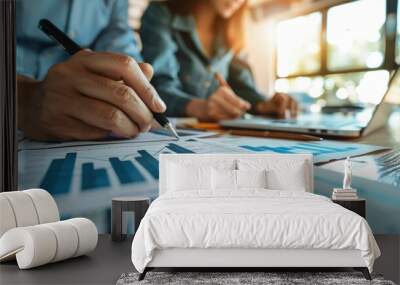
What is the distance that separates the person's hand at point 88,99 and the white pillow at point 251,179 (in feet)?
3.92

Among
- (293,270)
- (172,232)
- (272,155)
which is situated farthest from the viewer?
(272,155)

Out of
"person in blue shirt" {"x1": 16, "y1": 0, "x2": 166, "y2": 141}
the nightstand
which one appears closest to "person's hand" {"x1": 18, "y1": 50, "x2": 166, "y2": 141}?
"person in blue shirt" {"x1": 16, "y1": 0, "x2": 166, "y2": 141}

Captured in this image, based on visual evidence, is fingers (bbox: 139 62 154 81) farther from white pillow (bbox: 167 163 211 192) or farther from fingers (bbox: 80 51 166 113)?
white pillow (bbox: 167 163 211 192)

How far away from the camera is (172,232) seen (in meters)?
4.07

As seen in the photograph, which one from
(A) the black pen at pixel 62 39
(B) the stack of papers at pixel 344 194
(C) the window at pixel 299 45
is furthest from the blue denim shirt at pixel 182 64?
(B) the stack of papers at pixel 344 194

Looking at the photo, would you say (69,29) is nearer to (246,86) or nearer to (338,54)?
(246,86)

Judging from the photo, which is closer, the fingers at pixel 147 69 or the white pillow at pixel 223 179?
the white pillow at pixel 223 179

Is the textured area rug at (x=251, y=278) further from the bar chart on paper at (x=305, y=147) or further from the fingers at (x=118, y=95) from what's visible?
the fingers at (x=118, y=95)

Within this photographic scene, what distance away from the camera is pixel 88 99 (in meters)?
6.08

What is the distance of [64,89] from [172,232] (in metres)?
2.61

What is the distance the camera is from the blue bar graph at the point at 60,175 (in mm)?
6031

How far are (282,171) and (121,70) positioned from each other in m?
1.89

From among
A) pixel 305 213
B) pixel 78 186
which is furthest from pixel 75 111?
pixel 305 213

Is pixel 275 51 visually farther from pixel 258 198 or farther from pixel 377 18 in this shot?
pixel 258 198
